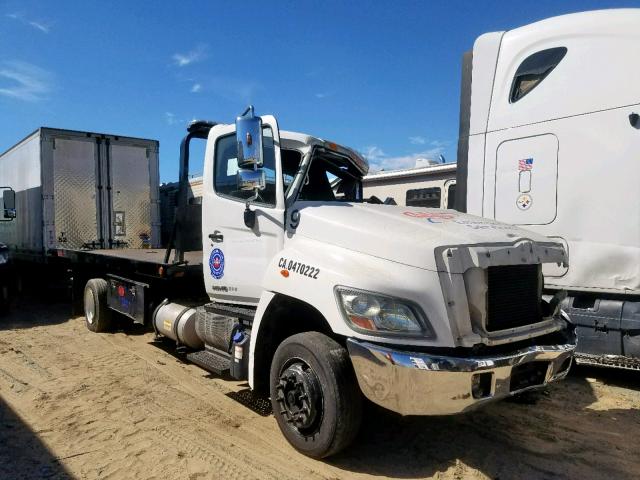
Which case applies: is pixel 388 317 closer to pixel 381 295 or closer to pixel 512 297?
pixel 381 295

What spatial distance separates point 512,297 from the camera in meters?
3.33

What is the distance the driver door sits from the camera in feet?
13.2

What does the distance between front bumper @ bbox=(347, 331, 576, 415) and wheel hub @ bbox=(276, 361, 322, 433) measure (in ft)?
1.39

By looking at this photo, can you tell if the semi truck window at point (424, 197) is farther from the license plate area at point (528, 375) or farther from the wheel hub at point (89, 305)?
the wheel hub at point (89, 305)

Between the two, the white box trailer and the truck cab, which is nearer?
the truck cab

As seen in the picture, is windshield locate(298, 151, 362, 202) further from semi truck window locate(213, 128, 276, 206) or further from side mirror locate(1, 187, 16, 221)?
side mirror locate(1, 187, 16, 221)

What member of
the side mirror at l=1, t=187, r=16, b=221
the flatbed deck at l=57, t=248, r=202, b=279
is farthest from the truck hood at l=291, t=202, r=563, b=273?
the side mirror at l=1, t=187, r=16, b=221

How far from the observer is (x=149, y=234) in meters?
10.5

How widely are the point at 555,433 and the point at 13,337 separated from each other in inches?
284

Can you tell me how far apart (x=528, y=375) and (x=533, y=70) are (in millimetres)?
3756

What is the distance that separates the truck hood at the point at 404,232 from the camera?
303cm

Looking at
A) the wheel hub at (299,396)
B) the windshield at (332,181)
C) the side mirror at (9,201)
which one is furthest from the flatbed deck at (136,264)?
the wheel hub at (299,396)

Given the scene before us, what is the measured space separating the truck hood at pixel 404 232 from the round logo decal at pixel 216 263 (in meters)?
1.09

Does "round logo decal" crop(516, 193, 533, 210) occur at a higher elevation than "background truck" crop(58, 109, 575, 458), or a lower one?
higher
